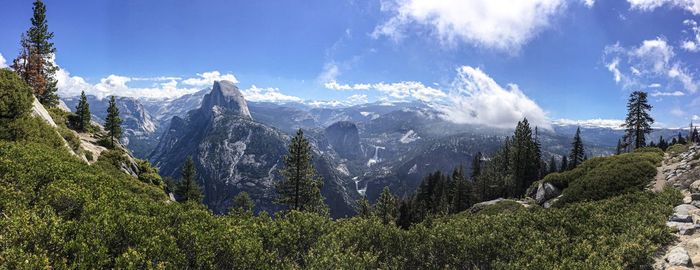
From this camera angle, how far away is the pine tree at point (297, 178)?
169 feet

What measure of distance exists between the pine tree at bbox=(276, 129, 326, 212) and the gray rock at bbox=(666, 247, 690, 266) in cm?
4066

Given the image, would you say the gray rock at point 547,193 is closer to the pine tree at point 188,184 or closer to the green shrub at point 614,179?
the green shrub at point 614,179

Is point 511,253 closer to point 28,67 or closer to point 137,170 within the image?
point 137,170

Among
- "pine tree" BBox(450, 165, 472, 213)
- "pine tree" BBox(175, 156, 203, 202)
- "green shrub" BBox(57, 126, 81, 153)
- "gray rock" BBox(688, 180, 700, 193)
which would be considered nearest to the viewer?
"gray rock" BBox(688, 180, 700, 193)

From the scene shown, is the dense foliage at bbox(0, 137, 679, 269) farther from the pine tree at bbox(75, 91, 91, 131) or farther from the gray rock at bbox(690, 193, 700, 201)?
the pine tree at bbox(75, 91, 91, 131)

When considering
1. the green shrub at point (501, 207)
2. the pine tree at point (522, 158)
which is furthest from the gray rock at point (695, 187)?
the pine tree at point (522, 158)

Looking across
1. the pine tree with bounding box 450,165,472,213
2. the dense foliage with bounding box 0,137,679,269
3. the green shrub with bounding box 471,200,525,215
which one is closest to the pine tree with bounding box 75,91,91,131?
the dense foliage with bounding box 0,137,679,269

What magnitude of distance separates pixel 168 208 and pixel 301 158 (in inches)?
1339

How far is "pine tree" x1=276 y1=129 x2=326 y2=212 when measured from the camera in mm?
51438

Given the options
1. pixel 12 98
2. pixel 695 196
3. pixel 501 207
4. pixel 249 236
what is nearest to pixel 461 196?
pixel 501 207

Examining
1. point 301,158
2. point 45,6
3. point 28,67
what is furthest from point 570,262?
point 45,6

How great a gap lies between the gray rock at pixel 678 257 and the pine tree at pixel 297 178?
40.7 m

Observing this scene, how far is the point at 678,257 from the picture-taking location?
50.7 feet

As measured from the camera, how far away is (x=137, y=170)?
5216 centimetres
